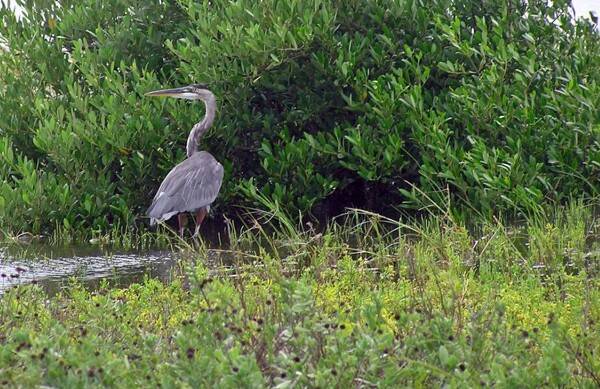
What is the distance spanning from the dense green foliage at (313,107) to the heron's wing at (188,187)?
11.9 inches

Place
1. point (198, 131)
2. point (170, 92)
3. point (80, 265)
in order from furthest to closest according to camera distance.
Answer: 1. point (198, 131)
2. point (170, 92)
3. point (80, 265)

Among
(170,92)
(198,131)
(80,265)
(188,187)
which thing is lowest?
(80,265)

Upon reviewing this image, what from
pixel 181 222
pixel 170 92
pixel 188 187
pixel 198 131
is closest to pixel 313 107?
pixel 198 131

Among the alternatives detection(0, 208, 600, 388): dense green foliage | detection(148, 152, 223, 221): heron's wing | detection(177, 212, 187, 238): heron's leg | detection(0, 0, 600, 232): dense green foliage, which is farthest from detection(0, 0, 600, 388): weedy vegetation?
detection(0, 208, 600, 388): dense green foliage

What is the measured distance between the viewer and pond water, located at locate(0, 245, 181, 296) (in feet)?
28.1

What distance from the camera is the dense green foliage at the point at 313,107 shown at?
9875mm

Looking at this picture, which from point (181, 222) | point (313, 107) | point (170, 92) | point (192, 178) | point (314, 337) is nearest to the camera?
point (314, 337)

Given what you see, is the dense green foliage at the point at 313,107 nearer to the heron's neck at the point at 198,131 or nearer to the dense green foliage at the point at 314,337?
the heron's neck at the point at 198,131

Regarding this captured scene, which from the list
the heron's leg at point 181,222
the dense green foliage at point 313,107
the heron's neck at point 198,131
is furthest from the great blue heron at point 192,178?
the dense green foliage at point 313,107

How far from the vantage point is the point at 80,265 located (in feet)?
30.0

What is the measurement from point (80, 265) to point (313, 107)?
8.33 ft

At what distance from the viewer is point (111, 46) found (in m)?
10.8

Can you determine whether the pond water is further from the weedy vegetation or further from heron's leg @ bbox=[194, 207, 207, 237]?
heron's leg @ bbox=[194, 207, 207, 237]

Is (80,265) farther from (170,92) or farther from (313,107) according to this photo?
(313,107)
